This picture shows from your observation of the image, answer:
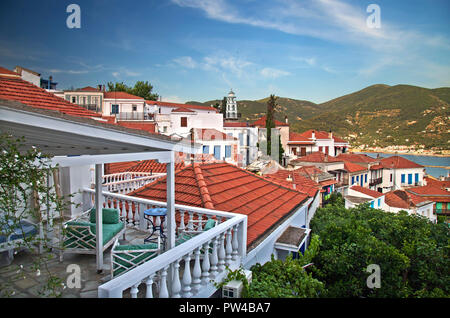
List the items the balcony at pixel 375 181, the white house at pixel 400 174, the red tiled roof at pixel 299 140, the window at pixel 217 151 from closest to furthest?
the window at pixel 217 151
the balcony at pixel 375 181
the white house at pixel 400 174
the red tiled roof at pixel 299 140

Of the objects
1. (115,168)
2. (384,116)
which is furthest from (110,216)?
(384,116)

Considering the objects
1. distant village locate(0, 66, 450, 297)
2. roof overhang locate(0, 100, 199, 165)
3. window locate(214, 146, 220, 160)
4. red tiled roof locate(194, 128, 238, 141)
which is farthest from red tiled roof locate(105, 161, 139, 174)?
window locate(214, 146, 220, 160)

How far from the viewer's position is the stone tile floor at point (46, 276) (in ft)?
10.5

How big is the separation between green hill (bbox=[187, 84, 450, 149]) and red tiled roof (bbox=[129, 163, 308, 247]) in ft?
156

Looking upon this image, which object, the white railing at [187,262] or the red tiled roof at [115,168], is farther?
the red tiled roof at [115,168]

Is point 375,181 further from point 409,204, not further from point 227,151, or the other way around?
point 227,151

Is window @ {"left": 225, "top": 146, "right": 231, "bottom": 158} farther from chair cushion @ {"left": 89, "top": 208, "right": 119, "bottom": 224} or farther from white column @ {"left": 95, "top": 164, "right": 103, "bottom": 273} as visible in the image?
white column @ {"left": 95, "top": 164, "right": 103, "bottom": 273}

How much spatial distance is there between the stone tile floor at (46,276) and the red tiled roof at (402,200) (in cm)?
3225

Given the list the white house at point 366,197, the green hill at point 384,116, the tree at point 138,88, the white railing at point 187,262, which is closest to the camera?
the white railing at point 187,262

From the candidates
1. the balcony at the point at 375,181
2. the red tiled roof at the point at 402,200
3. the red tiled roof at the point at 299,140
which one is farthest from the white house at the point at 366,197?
the red tiled roof at the point at 299,140

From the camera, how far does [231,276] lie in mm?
3682

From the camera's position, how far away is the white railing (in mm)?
2367

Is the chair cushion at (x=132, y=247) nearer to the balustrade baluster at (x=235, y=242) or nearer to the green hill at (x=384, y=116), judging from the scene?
the balustrade baluster at (x=235, y=242)
